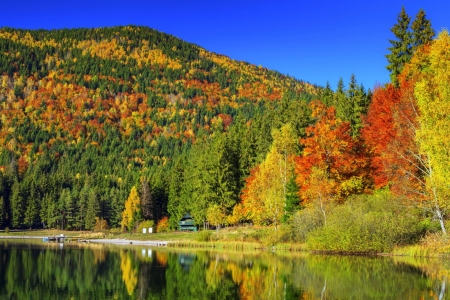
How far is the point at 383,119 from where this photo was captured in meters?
53.7

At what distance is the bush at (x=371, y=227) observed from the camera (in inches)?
1582

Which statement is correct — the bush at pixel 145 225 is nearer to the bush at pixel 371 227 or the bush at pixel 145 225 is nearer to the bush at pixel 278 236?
the bush at pixel 278 236

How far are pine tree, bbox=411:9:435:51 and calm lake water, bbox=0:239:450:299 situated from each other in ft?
121

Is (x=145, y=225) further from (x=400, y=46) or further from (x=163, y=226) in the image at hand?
(x=400, y=46)

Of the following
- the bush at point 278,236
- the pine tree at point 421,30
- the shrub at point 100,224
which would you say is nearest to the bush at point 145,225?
the shrub at point 100,224

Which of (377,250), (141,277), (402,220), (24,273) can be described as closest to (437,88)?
(402,220)

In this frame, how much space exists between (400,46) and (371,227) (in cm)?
3252

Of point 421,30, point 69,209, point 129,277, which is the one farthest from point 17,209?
point 129,277

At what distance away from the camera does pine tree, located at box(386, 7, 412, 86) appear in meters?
63.6

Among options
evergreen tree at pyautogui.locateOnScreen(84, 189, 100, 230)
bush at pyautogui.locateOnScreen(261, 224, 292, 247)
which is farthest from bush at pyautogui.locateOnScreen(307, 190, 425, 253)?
evergreen tree at pyautogui.locateOnScreen(84, 189, 100, 230)

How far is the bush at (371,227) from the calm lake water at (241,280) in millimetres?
4443

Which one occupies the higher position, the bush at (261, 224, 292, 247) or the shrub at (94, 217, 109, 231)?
the shrub at (94, 217, 109, 231)

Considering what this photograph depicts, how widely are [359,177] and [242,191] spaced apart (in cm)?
2703

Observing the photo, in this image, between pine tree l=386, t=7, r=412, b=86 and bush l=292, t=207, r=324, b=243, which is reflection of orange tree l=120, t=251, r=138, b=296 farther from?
pine tree l=386, t=7, r=412, b=86
